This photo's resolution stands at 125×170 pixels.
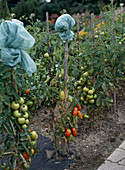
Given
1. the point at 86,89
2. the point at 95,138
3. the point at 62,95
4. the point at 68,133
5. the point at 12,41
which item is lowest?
the point at 95,138

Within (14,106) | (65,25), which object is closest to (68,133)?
(14,106)

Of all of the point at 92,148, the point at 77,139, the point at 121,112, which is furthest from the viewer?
the point at 121,112

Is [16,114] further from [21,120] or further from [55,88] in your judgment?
[55,88]

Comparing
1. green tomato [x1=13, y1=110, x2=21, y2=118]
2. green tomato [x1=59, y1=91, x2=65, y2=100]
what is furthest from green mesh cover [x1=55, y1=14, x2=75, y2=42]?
green tomato [x1=13, y1=110, x2=21, y2=118]

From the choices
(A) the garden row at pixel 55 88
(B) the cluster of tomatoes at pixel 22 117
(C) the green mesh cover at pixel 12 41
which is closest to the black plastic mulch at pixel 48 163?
(A) the garden row at pixel 55 88

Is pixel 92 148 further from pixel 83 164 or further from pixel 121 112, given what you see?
pixel 121 112

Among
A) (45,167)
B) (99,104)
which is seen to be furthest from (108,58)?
(45,167)

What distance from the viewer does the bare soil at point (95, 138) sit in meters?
2.68

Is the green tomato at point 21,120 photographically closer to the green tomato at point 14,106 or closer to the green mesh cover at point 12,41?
the green tomato at point 14,106

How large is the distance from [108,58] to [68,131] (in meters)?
1.32

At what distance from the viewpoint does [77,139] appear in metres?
3.15

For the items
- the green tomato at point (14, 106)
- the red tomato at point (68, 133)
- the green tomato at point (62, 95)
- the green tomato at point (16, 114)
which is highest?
the green tomato at point (14, 106)

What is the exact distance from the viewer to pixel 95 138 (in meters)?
3.16

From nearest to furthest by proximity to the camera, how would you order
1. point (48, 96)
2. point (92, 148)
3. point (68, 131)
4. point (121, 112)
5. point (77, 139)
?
point (68, 131)
point (48, 96)
point (92, 148)
point (77, 139)
point (121, 112)
